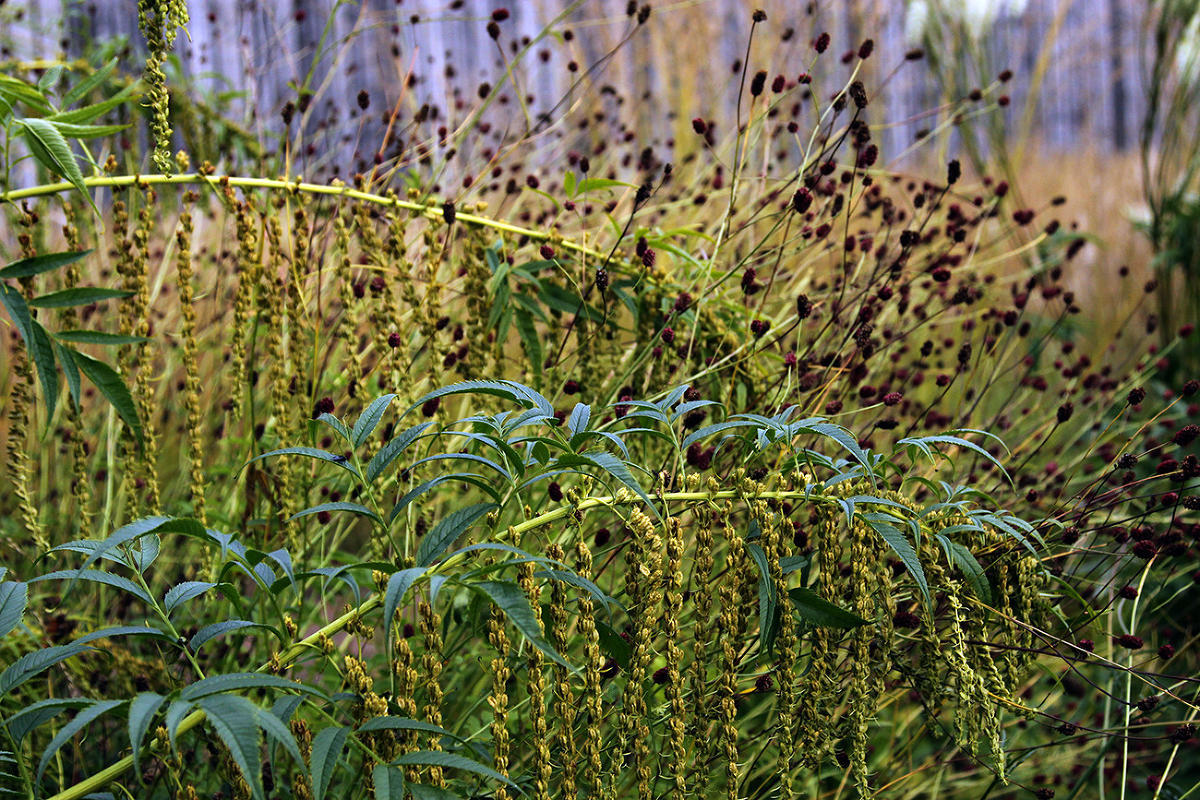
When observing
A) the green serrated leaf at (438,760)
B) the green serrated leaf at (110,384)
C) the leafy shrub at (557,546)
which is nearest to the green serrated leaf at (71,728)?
the leafy shrub at (557,546)

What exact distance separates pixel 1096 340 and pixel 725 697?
4.03 m

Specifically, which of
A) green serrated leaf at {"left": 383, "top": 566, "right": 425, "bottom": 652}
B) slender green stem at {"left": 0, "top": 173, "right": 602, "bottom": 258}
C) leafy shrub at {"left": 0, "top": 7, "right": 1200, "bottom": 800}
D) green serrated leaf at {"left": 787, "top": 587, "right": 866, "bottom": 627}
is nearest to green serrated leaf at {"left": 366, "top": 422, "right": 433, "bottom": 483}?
leafy shrub at {"left": 0, "top": 7, "right": 1200, "bottom": 800}

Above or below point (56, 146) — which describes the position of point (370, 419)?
below

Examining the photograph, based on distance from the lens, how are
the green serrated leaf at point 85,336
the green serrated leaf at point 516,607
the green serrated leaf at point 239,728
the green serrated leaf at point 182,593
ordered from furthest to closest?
1. the green serrated leaf at point 85,336
2. the green serrated leaf at point 182,593
3. the green serrated leaf at point 516,607
4. the green serrated leaf at point 239,728

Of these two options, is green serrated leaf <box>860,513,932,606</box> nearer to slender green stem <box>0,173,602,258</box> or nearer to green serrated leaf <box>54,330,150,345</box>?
slender green stem <box>0,173,602,258</box>

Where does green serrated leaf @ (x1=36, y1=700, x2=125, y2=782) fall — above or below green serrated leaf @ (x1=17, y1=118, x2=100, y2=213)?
below

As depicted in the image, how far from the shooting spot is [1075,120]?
39.3 feet

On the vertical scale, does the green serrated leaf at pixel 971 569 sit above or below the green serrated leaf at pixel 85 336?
below

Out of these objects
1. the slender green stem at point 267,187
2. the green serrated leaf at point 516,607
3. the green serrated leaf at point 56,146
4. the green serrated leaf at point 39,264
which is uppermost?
the green serrated leaf at point 56,146

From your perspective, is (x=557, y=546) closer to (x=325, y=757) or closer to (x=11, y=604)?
(x=325, y=757)

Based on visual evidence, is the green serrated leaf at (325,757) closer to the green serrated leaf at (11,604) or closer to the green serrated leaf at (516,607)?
the green serrated leaf at (516,607)

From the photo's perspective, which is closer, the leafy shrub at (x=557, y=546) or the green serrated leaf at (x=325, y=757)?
the green serrated leaf at (x=325, y=757)

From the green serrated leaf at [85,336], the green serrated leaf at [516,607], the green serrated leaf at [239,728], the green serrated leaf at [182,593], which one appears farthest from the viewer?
the green serrated leaf at [85,336]

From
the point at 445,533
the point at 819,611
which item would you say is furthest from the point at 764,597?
the point at 445,533
